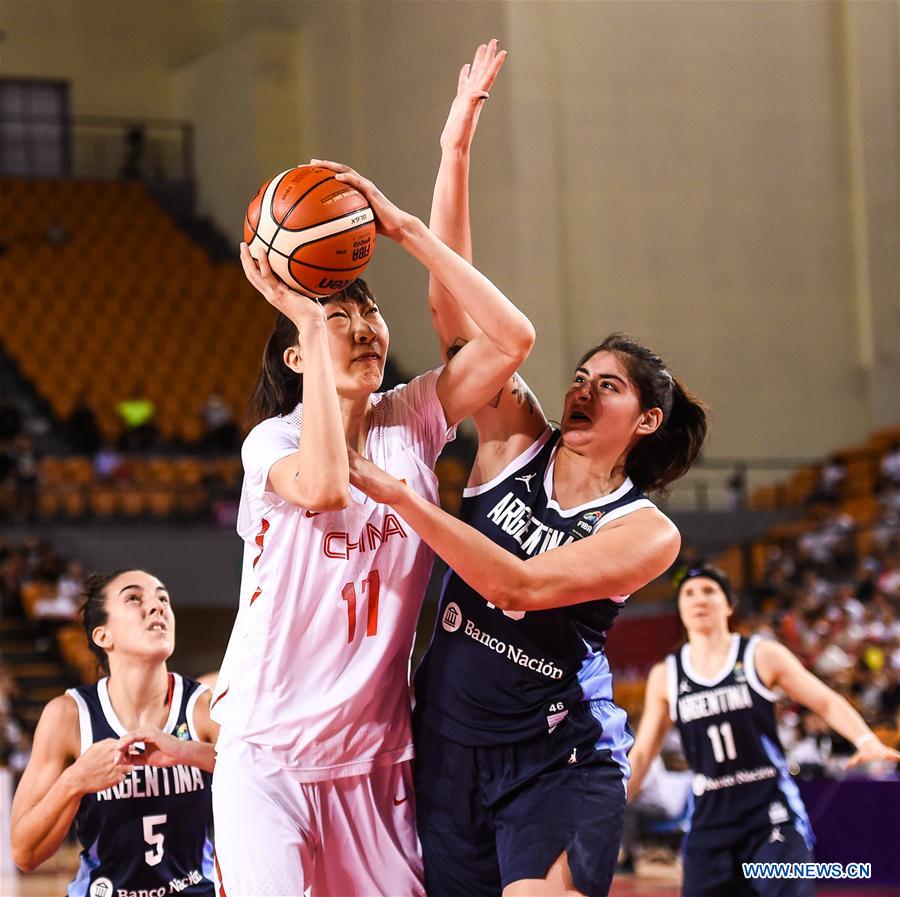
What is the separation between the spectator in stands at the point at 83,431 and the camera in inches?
580

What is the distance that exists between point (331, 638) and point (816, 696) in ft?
8.50

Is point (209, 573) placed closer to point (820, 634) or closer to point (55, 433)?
point (55, 433)

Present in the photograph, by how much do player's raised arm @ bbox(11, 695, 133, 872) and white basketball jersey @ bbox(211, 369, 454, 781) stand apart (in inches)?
28.3

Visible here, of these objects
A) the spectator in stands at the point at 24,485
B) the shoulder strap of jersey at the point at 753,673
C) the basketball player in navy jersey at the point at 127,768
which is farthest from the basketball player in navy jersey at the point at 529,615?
the spectator in stands at the point at 24,485

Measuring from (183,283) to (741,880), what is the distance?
13665mm

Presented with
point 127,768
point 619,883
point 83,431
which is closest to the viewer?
point 127,768

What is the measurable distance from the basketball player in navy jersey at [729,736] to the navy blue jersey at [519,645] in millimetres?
1788

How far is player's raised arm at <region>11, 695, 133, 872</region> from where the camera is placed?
3713 millimetres

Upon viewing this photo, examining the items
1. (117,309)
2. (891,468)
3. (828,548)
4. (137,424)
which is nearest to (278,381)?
(828,548)

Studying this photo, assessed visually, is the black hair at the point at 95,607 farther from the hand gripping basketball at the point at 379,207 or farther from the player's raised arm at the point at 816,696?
the player's raised arm at the point at 816,696

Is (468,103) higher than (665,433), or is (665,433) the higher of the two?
(468,103)

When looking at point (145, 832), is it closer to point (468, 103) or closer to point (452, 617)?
point (452, 617)

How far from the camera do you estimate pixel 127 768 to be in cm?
369

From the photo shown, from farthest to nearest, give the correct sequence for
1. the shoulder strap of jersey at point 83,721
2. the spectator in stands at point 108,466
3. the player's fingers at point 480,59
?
the spectator in stands at point 108,466
the shoulder strap of jersey at point 83,721
the player's fingers at point 480,59
